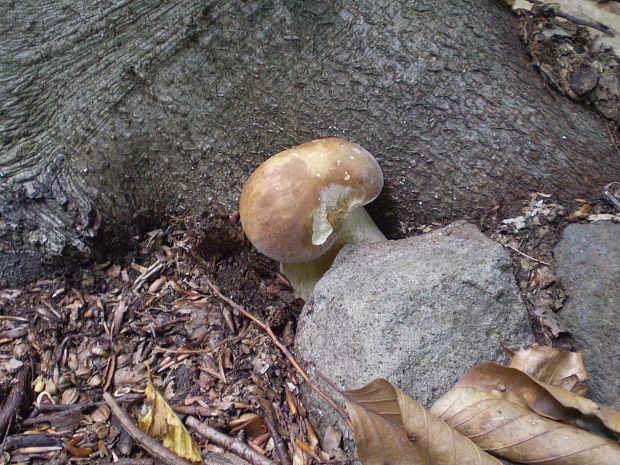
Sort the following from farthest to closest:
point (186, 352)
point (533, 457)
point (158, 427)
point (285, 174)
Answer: point (186, 352), point (285, 174), point (158, 427), point (533, 457)

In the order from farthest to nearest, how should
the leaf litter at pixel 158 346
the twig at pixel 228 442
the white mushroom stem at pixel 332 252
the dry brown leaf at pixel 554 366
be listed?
A: the white mushroom stem at pixel 332 252 < the leaf litter at pixel 158 346 < the twig at pixel 228 442 < the dry brown leaf at pixel 554 366

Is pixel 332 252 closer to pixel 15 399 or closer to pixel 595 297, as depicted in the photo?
pixel 595 297

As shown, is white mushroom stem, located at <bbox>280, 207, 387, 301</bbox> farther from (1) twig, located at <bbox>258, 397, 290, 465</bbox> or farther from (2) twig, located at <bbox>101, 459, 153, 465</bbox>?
(2) twig, located at <bbox>101, 459, 153, 465</bbox>

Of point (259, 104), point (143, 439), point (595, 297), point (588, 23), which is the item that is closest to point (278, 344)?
point (143, 439)

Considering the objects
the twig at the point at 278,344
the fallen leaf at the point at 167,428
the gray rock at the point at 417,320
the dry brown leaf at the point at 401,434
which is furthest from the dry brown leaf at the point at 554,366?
the fallen leaf at the point at 167,428

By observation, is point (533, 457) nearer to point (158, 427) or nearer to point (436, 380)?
point (436, 380)

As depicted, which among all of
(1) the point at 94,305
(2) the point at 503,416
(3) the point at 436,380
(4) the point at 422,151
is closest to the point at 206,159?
(1) the point at 94,305

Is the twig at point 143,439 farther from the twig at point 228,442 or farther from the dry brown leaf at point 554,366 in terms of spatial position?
the dry brown leaf at point 554,366

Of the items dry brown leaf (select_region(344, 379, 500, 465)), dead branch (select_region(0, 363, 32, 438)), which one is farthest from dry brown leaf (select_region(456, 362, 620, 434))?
dead branch (select_region(0, 363, 32, 438))
